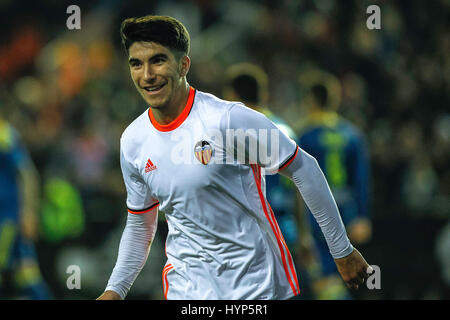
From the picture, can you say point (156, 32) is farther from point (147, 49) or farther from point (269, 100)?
point (269, 100)

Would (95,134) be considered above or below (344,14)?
below

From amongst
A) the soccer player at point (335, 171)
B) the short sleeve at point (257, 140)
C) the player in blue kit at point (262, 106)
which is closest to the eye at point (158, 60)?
the short sleeve at point (257, 140)

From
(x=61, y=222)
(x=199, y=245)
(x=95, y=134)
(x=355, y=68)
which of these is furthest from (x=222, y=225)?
(x=355, y=68)

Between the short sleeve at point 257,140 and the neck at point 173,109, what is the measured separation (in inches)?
9.0

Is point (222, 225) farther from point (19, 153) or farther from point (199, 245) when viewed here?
point (19, 153)

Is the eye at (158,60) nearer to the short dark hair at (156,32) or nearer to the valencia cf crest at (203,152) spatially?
the short dark hair at (156,32)

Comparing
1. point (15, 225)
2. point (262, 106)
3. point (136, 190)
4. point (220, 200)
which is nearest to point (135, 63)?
point (136, 190)

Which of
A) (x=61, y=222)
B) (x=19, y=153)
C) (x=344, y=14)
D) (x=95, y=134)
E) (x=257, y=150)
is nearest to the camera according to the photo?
(x=257, y=150)

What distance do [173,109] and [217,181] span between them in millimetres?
353

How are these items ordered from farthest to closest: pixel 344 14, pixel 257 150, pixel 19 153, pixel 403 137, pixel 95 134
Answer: pixel 344 14 < pixel 95 134 < pixel 403 137 < pixel 19 153 < pixel 257 150

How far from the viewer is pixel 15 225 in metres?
5.65

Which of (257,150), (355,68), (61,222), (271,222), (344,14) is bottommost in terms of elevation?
(61,222)

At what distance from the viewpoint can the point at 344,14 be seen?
10.0 meters

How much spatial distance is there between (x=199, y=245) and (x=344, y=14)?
25.6 feet
